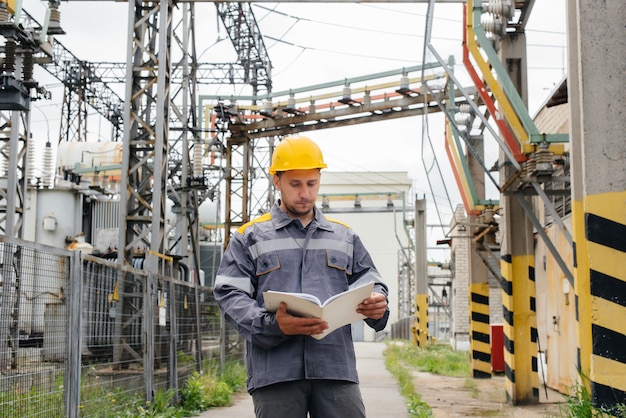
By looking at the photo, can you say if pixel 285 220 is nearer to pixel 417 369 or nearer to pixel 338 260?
pixel 338 260

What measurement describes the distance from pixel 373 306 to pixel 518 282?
8.96 meters

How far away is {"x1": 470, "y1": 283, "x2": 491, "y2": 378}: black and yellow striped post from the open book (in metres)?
14.4

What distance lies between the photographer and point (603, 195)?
5953 millimetres

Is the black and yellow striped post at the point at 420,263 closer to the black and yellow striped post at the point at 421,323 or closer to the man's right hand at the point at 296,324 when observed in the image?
the black and yellow striped post at the point at 421,323

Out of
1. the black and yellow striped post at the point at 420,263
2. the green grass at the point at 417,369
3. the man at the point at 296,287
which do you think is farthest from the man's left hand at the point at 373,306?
the black and yellow striped post at the point at 420,263

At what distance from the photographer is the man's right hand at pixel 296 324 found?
11.3 feet

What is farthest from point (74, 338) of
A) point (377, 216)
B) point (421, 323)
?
point (377, 216)

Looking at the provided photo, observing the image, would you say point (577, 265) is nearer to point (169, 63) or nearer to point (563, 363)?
point (563, 363)

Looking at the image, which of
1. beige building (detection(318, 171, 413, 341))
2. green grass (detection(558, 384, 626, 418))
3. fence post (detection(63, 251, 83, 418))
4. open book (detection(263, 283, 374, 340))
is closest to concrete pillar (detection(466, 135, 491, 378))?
green grass (detection(558, 384, 626, 418))

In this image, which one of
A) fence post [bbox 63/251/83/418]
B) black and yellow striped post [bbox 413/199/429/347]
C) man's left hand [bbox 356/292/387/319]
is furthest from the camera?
black and yellow striped post [bbox 413/199/429/347]

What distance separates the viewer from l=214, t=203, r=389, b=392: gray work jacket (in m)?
3.72

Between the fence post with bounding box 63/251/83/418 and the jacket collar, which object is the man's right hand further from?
the fence post with bounding box 63/251/83/418

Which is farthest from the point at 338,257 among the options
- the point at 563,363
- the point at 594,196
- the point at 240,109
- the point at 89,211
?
the point at 89,211

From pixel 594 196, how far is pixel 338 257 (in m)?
2.78
